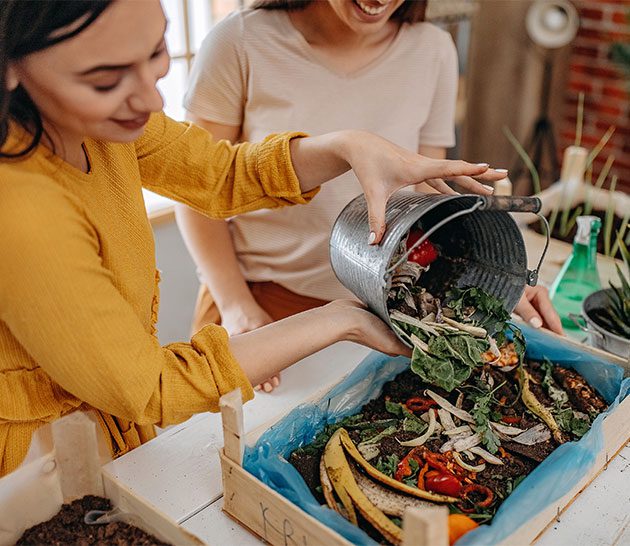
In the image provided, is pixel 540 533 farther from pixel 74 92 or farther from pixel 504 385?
pixel 74 92

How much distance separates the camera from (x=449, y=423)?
1.15 meters

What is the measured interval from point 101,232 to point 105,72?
211 millimetres

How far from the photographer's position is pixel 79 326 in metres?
0.84

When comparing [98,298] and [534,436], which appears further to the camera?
[534,436]

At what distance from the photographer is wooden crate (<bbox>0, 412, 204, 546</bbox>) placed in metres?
0.93

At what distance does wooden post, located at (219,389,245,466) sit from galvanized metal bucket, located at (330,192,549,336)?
0.26 metres

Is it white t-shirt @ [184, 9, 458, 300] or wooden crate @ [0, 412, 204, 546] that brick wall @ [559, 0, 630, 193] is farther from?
wooden crate @ [0, 412, 204, 546]

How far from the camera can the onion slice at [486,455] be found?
1079mm

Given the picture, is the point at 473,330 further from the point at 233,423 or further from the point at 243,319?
the point at 243,319

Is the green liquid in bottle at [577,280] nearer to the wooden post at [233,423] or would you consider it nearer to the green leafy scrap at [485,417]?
the green leafy scrap at [485,417]

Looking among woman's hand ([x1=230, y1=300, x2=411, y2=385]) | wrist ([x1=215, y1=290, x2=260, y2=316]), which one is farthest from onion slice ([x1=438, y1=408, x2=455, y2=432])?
wrist ([x1=215, y1=290, x2=260, y2=316])

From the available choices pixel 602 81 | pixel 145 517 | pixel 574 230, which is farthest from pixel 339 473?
pixel 602 81

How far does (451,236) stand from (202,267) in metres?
0.59

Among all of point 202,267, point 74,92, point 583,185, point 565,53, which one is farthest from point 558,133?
point 74,92
